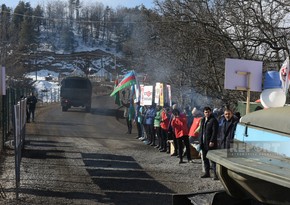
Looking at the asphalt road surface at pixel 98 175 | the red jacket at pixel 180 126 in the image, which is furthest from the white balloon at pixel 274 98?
the red jacket at pixel 180 126

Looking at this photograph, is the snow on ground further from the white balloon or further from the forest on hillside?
the white balloon

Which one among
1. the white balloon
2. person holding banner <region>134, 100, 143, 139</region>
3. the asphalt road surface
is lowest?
the asphalt road surface

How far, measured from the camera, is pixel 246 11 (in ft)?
45.3

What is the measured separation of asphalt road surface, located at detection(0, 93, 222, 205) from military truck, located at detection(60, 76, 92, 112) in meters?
18.1

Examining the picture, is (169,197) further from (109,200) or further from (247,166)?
(247,166)

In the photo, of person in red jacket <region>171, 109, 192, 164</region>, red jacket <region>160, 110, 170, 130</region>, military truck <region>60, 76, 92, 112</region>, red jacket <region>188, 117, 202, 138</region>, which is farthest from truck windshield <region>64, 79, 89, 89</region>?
person in red jacket <region>171, 109, 192, 164</region>

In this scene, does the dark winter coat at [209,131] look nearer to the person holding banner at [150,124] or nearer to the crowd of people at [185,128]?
the crowd of people at [185,128]

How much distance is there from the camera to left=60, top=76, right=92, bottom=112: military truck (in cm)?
3362

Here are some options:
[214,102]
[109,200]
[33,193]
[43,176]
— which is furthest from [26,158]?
[214,102]

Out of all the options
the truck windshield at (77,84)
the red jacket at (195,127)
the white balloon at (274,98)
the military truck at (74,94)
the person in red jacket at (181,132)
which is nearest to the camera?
the white balloon at (274,98)

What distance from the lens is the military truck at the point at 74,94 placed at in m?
33.6

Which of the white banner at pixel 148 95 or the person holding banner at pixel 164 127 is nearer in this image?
the person holding banner at pixel 164 127

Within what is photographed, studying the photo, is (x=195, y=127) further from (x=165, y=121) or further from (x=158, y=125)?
(x=158, y=125)

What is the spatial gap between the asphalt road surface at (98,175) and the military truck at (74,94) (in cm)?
A: 1813
